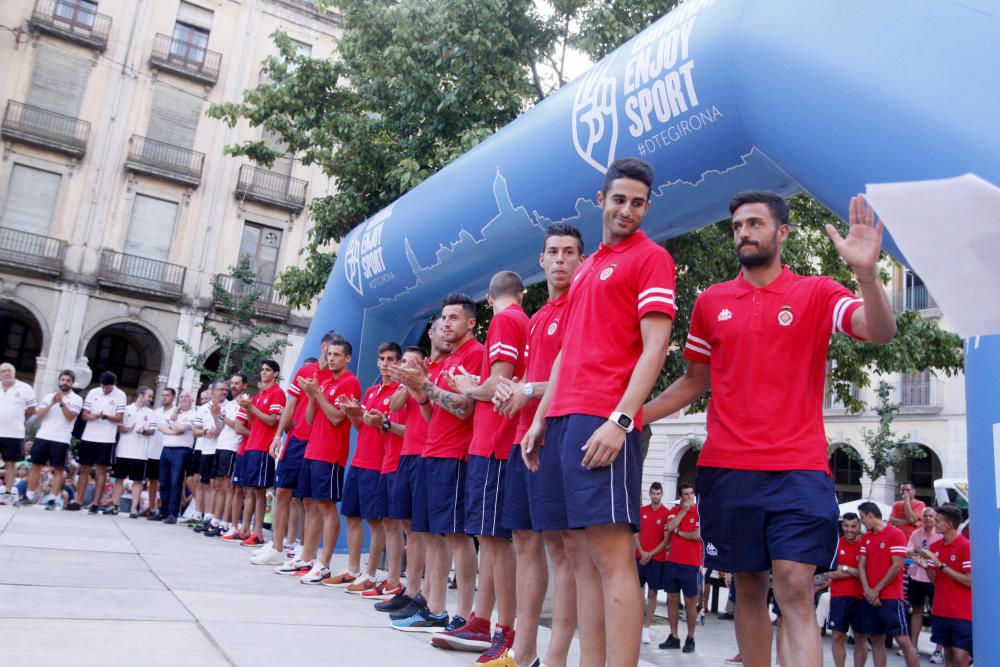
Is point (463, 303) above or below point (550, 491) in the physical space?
above

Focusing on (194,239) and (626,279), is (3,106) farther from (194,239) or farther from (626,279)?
(626,279)

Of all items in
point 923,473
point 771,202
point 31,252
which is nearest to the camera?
point 771,202

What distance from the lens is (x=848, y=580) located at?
7582 mm

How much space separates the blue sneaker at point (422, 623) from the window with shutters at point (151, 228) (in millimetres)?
21599

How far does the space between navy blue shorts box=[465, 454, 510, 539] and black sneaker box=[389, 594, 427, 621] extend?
0.73m

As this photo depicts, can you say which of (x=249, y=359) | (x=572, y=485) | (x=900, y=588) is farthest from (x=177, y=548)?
(x=249, y=359)

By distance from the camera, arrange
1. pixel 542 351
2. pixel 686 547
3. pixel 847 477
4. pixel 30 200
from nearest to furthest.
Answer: pixel 542 351
pixel 686 547
pixel 30 200
pixel 847 477

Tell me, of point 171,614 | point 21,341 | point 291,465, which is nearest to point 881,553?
point 291,465

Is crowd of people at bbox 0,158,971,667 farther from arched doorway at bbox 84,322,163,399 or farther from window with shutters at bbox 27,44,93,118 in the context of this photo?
window with shutters at bbox 27,44,93,118

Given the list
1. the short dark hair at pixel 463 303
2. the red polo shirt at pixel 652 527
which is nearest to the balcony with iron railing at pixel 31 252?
the red polo shirt at pixel 652 527

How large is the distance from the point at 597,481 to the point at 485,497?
1.52m

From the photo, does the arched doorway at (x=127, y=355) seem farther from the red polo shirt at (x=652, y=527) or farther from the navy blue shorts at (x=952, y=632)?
the navy blue shorts at (x=952, y=632)

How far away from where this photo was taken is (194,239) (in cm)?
2433

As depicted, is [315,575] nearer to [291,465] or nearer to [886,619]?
[291,465]
